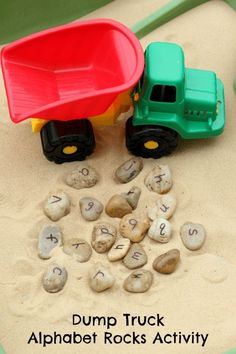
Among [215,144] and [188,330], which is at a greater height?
[215,144]

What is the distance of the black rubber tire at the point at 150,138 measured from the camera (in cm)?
158

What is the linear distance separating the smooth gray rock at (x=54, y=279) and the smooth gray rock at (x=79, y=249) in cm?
5

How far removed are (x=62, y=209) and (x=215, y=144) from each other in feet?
1.47

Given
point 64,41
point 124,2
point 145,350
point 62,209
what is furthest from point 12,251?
point 124,2

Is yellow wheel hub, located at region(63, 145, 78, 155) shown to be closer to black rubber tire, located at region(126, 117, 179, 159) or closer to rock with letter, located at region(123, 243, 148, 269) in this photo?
black rubber tire, located at region(126, 117, 179, 159)

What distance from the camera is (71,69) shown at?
1660 mm

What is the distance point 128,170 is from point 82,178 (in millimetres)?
117

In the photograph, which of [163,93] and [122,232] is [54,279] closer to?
[122,232]

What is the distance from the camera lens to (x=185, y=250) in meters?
1.50

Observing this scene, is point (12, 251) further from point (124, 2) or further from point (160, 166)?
point (124, 2)

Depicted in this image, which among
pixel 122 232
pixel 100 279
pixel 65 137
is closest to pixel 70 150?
pixel 65 137

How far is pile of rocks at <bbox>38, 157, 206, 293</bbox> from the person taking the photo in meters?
1.43

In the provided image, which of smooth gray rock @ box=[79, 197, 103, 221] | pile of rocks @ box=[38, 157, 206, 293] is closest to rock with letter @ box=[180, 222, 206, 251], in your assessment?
pile of rocks @ box=[38, 157, 206, 293]

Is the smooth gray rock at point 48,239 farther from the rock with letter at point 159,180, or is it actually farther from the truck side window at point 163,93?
the truck side window at point 163,93
